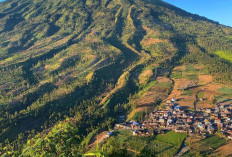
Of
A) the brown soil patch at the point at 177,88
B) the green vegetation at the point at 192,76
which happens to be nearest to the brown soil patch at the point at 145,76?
the brown soil patch at the point at 177,88

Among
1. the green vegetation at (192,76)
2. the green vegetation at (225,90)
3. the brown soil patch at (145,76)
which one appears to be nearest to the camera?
the green vegetation at (225,90)

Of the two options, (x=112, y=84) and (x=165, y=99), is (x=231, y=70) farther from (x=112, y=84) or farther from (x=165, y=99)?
(x=112, y=84)

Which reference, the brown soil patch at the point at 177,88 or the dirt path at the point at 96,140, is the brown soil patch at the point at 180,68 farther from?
the dirt path at the point at 96,140

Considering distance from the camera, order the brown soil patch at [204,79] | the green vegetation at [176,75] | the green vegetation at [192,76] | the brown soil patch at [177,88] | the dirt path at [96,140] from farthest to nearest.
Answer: the green vegetation at [176,75] → the green vegetation at [192,76] → the brown soil patch at [204,79] → the brown soil patch at [177,88] → the dirt path at [96,140]

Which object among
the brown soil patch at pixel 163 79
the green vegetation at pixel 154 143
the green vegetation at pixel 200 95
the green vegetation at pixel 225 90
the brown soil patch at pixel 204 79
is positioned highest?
the brown soil patch at pixel 204 79

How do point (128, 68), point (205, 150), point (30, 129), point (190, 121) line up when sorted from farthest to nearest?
point (128, 68), point (30, 129), point (190, 121), point (205, 150)

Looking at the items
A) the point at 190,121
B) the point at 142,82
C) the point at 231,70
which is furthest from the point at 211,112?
the point at 231,70

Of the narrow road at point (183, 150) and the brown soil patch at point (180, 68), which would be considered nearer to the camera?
the narrow road at point (183, 150)

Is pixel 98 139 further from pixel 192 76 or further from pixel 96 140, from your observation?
pixel 192 76
